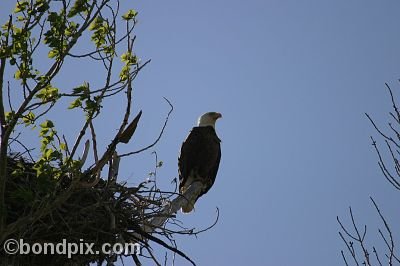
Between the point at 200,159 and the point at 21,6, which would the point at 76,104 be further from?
the point at 200,159

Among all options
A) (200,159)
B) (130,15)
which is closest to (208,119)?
(200,159)

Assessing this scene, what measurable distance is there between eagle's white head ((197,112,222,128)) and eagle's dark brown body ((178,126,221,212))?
58cm

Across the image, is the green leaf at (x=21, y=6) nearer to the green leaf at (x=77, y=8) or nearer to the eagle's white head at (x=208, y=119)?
the green leaf at (x=77, y=8)

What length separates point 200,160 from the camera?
8.75 meters

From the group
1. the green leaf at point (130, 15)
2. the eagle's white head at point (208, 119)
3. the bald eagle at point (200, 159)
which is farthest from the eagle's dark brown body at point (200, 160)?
the green leaf at point (130, 15)

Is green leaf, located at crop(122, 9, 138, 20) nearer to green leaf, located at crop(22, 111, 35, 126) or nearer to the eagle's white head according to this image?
green leaf, located at crop(22, 111, 35, 126)

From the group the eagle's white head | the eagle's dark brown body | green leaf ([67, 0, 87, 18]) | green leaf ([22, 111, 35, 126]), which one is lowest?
green leaf ([22, 111, 35, 126])

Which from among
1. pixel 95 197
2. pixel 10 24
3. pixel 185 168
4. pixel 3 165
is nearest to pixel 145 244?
pixel 95 197

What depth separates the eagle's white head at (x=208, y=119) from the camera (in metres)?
9.66

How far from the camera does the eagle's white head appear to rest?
966 cm

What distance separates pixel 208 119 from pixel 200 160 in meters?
1.18

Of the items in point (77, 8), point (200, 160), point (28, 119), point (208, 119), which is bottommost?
point (28, 119)

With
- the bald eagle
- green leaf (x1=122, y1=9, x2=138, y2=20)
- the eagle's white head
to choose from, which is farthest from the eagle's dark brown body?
green leaf (x1=122, y1=9, x2=138, y2=20)

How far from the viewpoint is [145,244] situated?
498 cm
